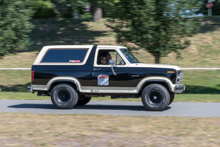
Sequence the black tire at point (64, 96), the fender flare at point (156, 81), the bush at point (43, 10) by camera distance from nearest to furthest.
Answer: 1. the fender flare at point (156, 81)
2. the black tire at point (64, 96)
3. the bush at point (43, 10)

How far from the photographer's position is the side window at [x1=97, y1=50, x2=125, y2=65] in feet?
34.3

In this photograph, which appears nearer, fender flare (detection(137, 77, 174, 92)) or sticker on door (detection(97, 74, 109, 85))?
fender flare (detection(137, 77, 174, 92))

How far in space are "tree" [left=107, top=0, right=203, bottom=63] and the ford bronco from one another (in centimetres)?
626

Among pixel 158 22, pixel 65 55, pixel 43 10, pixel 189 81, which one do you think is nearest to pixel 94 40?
pixel 43 10

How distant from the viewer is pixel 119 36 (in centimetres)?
1819

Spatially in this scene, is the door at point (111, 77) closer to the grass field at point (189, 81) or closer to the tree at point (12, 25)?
the tree at point (12, 25)

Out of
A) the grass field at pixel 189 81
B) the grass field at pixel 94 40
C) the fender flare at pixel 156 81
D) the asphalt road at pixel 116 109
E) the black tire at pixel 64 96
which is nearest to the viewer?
the asphalt road at pixel 116 109

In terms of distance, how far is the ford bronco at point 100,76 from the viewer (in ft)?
33.2

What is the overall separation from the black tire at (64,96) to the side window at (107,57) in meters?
1.26

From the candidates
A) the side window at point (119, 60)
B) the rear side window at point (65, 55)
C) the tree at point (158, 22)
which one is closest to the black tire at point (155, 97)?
the side window at point (119, 60)

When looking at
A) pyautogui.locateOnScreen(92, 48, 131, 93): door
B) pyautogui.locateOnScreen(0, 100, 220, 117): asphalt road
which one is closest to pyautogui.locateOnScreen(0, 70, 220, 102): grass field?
pyautogui.locateOnScreen(0, 100, 220, 117): asphalt road

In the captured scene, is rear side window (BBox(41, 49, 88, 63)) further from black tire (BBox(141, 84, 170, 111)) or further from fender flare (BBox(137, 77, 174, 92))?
black tire (BBox(141, 84, 170, 111))

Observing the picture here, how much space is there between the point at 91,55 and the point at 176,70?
8.79ft

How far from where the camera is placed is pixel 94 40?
30391 millimetres
